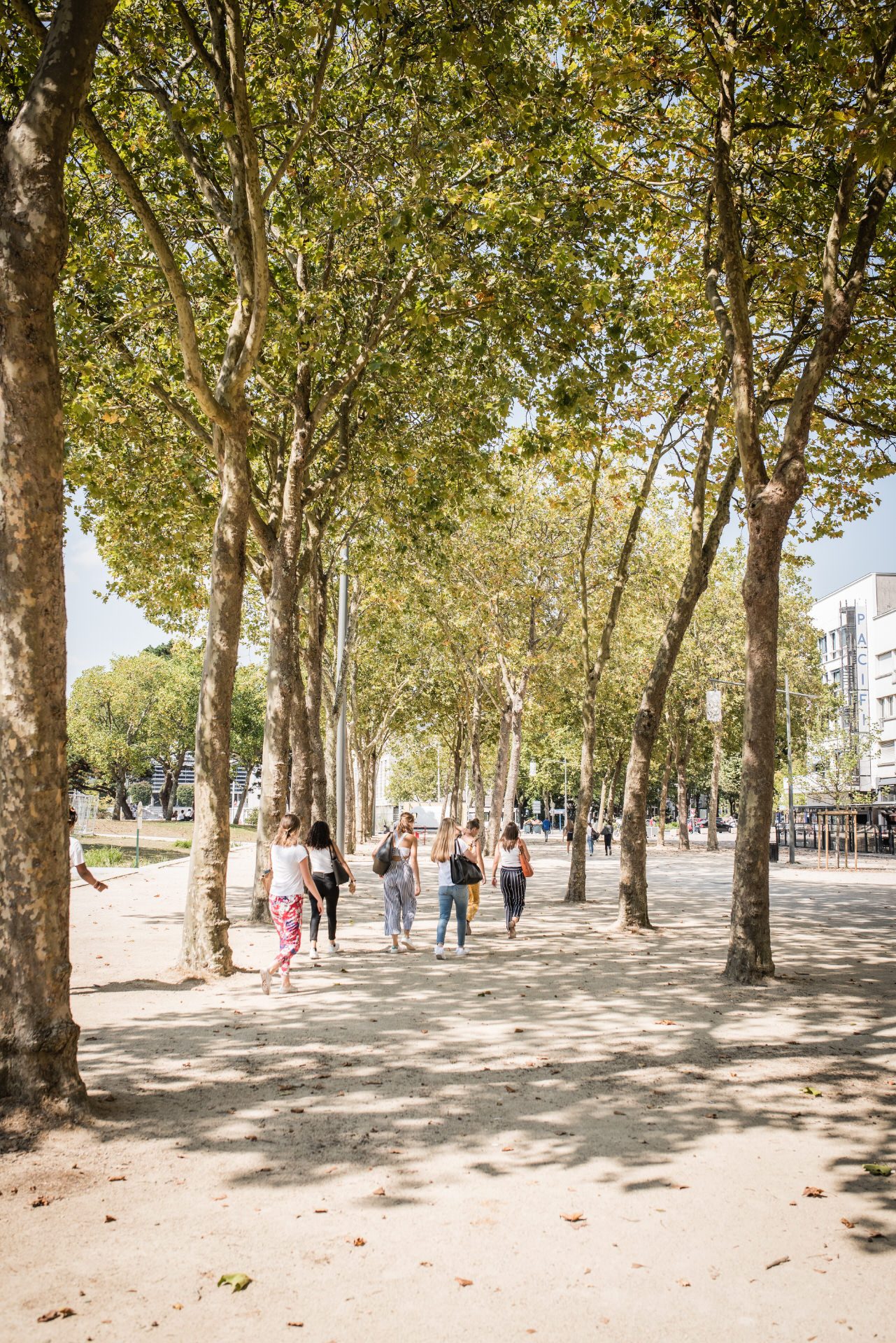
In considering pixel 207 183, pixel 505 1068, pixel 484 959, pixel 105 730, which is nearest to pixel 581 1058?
pixel 505 1068

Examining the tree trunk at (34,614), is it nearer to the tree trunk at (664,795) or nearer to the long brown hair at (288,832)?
the long brown hair at (288,832)

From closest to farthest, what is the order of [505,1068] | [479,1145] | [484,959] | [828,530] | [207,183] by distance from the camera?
1. [479,1145]
2. [505,1068]
3. [207,183]
4. [484,959]
5. [828,530]

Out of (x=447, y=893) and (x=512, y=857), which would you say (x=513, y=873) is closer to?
(x=512, y=857)

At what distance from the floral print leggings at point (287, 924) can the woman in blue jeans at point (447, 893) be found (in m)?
2.73

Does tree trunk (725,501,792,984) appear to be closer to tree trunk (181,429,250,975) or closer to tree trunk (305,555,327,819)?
tree trunk (181,429,250,975)

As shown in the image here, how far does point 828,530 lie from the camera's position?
16859 millimetres

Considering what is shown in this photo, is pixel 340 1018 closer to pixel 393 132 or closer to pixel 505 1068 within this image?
pixel 505 1068

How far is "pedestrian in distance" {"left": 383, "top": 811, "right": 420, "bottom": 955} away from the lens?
520 inches

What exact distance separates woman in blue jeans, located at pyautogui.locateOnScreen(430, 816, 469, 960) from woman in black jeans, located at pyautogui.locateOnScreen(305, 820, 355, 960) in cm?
110

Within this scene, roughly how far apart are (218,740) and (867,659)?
71018 mm

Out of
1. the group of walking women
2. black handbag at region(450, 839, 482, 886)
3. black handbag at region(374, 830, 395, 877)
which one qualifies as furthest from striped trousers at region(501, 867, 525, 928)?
black handbag at region(374, 830, 395, 877)

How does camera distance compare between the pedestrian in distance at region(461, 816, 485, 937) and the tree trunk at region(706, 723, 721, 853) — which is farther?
the tree trunk at region(706, 723, 721, 853)

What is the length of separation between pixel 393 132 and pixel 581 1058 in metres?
10.7

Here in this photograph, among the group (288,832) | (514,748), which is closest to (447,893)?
(288,832)
